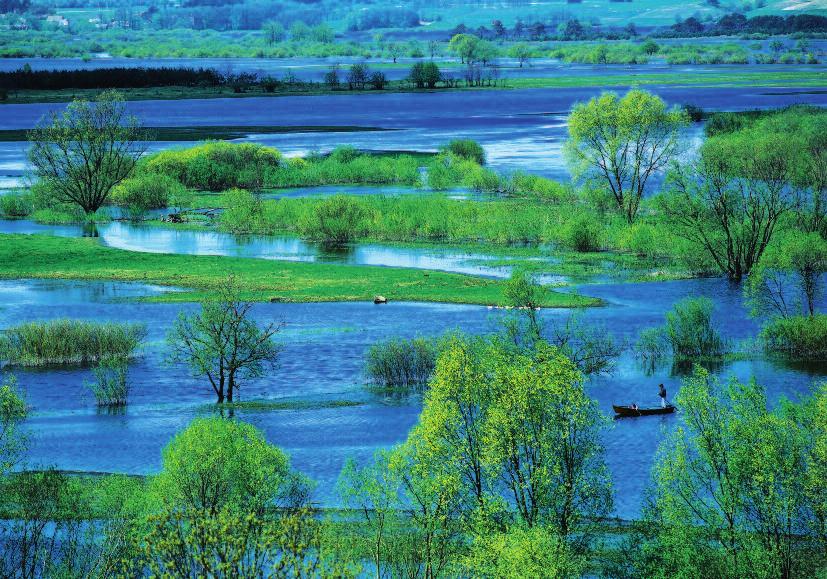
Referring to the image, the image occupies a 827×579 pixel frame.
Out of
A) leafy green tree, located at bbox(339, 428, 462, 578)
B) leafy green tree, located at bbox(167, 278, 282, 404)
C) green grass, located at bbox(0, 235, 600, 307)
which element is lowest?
green grass, located at bbox(0, 235, 600, 307)

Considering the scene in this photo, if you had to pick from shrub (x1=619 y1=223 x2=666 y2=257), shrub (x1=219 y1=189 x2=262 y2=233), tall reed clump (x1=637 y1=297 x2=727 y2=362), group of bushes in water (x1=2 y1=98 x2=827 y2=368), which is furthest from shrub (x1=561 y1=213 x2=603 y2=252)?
tall reed clump (x1=637 y1=297 x2=727 y2=362)

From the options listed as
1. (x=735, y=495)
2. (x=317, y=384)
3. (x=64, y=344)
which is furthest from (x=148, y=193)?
(x=735, y=495)

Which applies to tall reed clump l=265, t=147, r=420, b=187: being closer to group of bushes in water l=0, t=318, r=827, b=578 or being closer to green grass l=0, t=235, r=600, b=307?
green grass l=0, t=235, r=600, b=307

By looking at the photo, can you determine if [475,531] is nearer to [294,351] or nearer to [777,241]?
[294,351]

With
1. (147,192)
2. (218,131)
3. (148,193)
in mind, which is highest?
(147,192)

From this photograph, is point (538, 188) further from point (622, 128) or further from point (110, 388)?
point (110, 388)

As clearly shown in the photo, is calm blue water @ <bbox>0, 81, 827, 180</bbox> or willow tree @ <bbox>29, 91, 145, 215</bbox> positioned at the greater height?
willow tree @ <bbox>29, 91, 145, 215</bbox>

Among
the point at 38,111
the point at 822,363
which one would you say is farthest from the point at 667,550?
the point at 38,111

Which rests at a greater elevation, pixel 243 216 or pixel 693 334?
pixel 693 334
